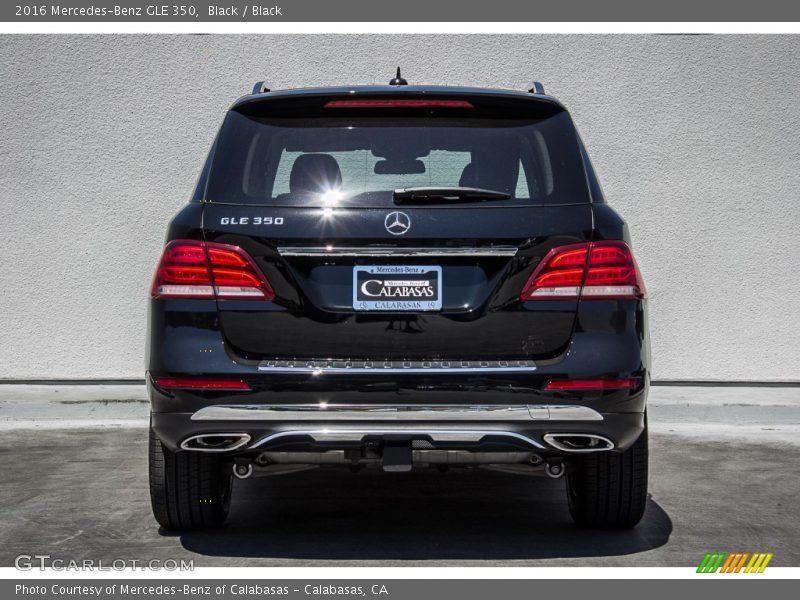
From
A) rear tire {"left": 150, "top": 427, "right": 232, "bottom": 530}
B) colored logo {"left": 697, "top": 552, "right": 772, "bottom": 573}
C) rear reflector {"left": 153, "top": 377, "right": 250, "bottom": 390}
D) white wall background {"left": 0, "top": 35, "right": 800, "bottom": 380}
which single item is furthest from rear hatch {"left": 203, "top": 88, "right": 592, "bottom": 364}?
white wall background {"left": 0, "top": 35, "right": 800, "bottom": 380}

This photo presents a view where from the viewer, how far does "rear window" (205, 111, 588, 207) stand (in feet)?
14.9

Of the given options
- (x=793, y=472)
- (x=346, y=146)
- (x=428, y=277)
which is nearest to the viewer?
(x=428, y=277)

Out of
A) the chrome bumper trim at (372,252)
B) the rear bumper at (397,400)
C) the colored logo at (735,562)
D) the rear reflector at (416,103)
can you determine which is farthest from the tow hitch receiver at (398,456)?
the rear reflector at (416,103)

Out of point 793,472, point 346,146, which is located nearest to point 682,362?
point 793,472

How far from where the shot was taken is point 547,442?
428cm

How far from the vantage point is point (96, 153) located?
9562 mm

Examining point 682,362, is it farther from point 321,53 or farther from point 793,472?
point 321,53

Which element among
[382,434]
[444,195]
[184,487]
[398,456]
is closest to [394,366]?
[382,434]

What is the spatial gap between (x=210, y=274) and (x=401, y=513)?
1.85m

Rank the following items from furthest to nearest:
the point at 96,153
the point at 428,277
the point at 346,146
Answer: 1. the point at 96,153
2. the point at 346,146
3. the point at 428,277

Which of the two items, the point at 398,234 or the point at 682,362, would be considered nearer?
the point at 398,234

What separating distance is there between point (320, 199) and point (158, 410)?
3.29 feet

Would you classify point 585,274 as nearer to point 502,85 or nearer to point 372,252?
point 372,252

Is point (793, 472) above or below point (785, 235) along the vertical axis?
below
